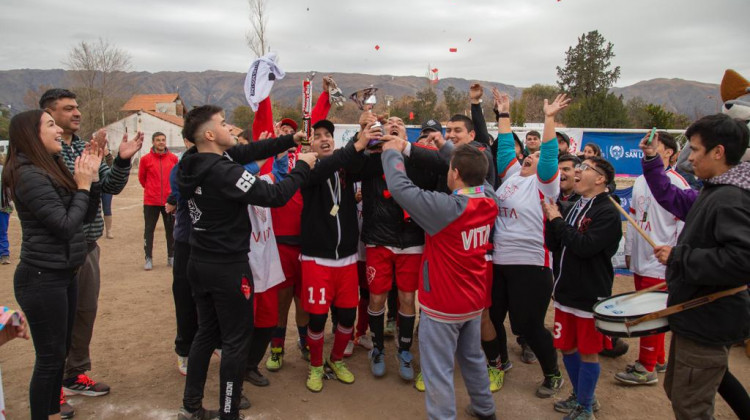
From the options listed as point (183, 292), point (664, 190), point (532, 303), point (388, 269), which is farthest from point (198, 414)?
point (664, 190)

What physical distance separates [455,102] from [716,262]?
51.5m

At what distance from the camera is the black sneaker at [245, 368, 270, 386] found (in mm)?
4090

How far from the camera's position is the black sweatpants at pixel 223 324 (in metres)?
3.17

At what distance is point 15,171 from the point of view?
115 inches

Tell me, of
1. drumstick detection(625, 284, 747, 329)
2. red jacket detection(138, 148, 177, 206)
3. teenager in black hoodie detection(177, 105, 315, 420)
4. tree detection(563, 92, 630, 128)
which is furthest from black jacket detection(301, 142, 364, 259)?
tree detection(563, 92, 630, 128)

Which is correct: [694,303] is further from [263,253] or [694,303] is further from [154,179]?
[154,179]

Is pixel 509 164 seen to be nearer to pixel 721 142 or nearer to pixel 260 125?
pixel 721 142

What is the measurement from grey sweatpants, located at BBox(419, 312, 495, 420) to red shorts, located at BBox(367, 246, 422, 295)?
80 centimetres

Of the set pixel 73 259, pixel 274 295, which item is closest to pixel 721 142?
pixel 274 295

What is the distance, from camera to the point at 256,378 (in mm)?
4105

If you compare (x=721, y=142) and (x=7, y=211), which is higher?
(x=721, y=142)

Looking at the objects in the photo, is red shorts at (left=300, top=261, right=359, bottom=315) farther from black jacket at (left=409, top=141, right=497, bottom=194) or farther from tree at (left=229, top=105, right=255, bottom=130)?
tree at (left=229, top=105, right=255, bottom=130)

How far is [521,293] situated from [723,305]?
159cm

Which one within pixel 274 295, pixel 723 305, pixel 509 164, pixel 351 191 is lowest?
pixel 274 295
